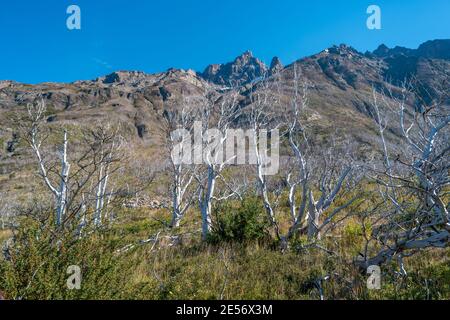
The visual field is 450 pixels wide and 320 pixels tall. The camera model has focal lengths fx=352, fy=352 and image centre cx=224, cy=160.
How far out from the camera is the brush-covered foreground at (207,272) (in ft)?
14.3

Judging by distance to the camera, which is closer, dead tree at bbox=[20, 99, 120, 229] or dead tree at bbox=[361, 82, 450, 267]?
dead tree at bbox=[361, 82, 450, 267]

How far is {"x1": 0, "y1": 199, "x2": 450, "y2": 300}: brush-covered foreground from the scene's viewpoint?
4.36m

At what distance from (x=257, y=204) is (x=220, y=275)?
326 cm

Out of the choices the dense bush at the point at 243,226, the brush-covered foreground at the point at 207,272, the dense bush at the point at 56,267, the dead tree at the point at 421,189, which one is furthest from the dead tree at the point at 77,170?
the dead tree at the point at 421,189

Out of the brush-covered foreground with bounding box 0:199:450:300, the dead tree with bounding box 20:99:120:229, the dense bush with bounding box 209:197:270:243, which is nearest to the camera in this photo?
the brush-covered foreground with bounding box 0:199:450:300

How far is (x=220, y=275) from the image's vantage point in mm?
6129

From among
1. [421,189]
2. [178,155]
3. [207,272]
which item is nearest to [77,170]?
[207,272]

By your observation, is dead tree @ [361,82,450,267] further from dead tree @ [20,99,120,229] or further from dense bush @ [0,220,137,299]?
dead tree @ [20,99,120,229]

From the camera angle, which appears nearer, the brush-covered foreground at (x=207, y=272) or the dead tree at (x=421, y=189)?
the dead tree at (x=421, y=189)

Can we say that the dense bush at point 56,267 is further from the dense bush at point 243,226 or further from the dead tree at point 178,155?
the dead tree at point 178,155

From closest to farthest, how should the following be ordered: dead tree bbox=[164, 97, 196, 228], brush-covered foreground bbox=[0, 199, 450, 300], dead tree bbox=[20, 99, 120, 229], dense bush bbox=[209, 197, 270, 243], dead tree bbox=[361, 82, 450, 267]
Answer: dead tree bbox=[361, 82, 450, 267] < brush-covered foreground bbox=[0, 199, 450, 300] < dead tree bbox=[20, 99, 120, 229] < dense bush bbox=[209, 197, 270, 243] < dead tree bbox=[164, 97, 196, 228]

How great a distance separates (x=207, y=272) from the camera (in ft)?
20.7

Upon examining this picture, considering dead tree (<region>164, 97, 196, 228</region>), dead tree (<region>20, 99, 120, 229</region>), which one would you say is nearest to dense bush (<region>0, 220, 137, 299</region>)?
dead tree (<region>20, 99, 120, 229</region>)
